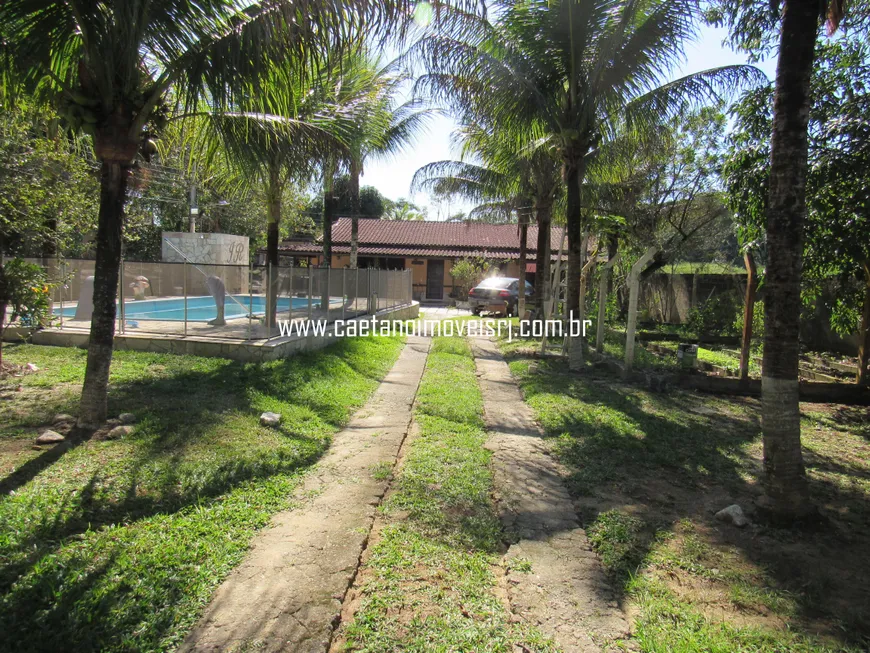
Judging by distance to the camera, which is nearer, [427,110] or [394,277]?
[427,110]

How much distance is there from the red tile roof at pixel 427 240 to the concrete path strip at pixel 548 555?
23658 mm

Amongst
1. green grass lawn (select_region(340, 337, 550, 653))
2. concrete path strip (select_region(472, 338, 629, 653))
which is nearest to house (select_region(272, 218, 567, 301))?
concrete path strip (select_region(472, 338, 629, 653))

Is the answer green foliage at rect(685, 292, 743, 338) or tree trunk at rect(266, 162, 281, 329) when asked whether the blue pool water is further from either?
green foliage at rect(685, 292, 743, 338)

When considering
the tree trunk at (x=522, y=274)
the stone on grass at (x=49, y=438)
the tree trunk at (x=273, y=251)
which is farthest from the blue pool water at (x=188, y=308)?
the tree trunk at (x=522, y=274)

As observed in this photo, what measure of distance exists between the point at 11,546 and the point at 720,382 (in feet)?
30.1

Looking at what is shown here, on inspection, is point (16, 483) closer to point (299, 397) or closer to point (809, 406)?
point (299, 397)

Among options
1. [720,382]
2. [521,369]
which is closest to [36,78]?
[521,369]

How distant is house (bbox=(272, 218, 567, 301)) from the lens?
2928cm

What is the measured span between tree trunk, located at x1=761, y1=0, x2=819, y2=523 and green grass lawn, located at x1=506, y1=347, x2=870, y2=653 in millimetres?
356

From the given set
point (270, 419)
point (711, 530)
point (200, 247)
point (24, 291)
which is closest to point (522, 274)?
point (200, 247)

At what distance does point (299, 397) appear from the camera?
711cm

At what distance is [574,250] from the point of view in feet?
32.9

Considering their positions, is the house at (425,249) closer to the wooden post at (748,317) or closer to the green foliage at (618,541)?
the wooden post at (748,317)

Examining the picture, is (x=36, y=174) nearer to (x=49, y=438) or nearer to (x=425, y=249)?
(x=49, y=438)
